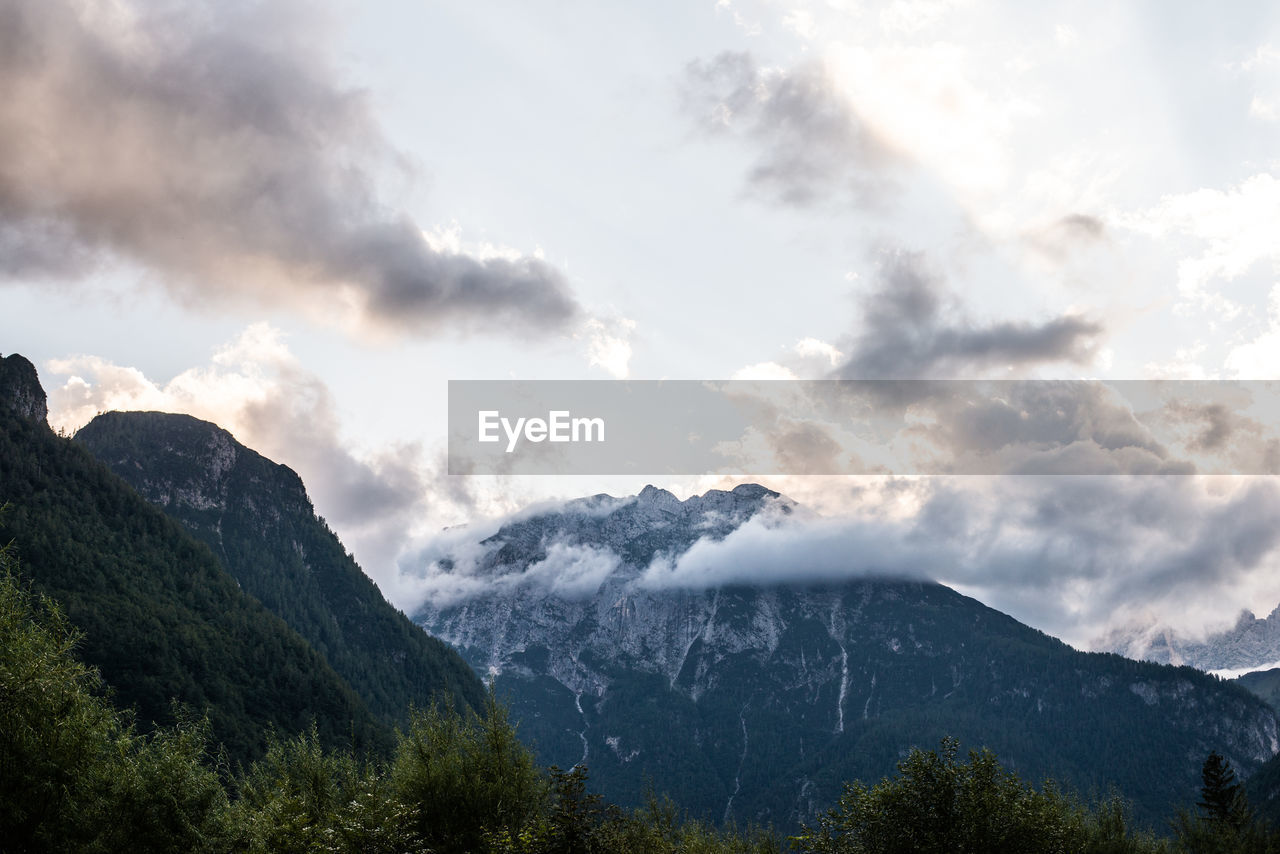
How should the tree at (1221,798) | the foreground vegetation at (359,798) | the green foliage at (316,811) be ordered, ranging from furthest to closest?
1. the tree at (1221,798)
2. the foreground vegetation at (359,798)
3. the green foliage at (316,811)

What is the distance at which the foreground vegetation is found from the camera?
4472cm

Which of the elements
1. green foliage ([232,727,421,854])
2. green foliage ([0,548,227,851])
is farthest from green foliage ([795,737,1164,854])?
green foliage ([0,548,227,851])

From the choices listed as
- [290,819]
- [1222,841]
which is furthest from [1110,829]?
[290,819]

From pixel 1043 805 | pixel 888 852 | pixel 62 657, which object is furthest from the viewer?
pixel 1043 805

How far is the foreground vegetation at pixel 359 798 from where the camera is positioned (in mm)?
44719

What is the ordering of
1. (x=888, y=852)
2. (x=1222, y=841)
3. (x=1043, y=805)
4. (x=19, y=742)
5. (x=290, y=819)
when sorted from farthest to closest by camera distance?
(x=1222, y=841)
(x=1043, y=805)
(x=888, y=852)
(x=290, y=819)
(x=19, y=742)

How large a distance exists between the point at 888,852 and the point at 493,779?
30585 millimetres

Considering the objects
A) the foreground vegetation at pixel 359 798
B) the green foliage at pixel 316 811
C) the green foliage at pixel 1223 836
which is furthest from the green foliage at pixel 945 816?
the green foliage at pixel 1223 836

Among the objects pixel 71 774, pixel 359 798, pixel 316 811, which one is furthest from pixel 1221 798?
pixel 71 774

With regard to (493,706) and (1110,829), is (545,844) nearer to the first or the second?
(493,706)

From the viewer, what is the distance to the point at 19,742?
4412 centimetres

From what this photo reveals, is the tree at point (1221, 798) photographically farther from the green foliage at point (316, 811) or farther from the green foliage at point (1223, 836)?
the green foliage at point (316, 811)

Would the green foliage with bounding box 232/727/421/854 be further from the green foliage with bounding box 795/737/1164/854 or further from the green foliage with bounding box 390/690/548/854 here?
the green foliage with bounding box 795/737/1164/854

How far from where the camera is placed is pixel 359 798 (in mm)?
54531
